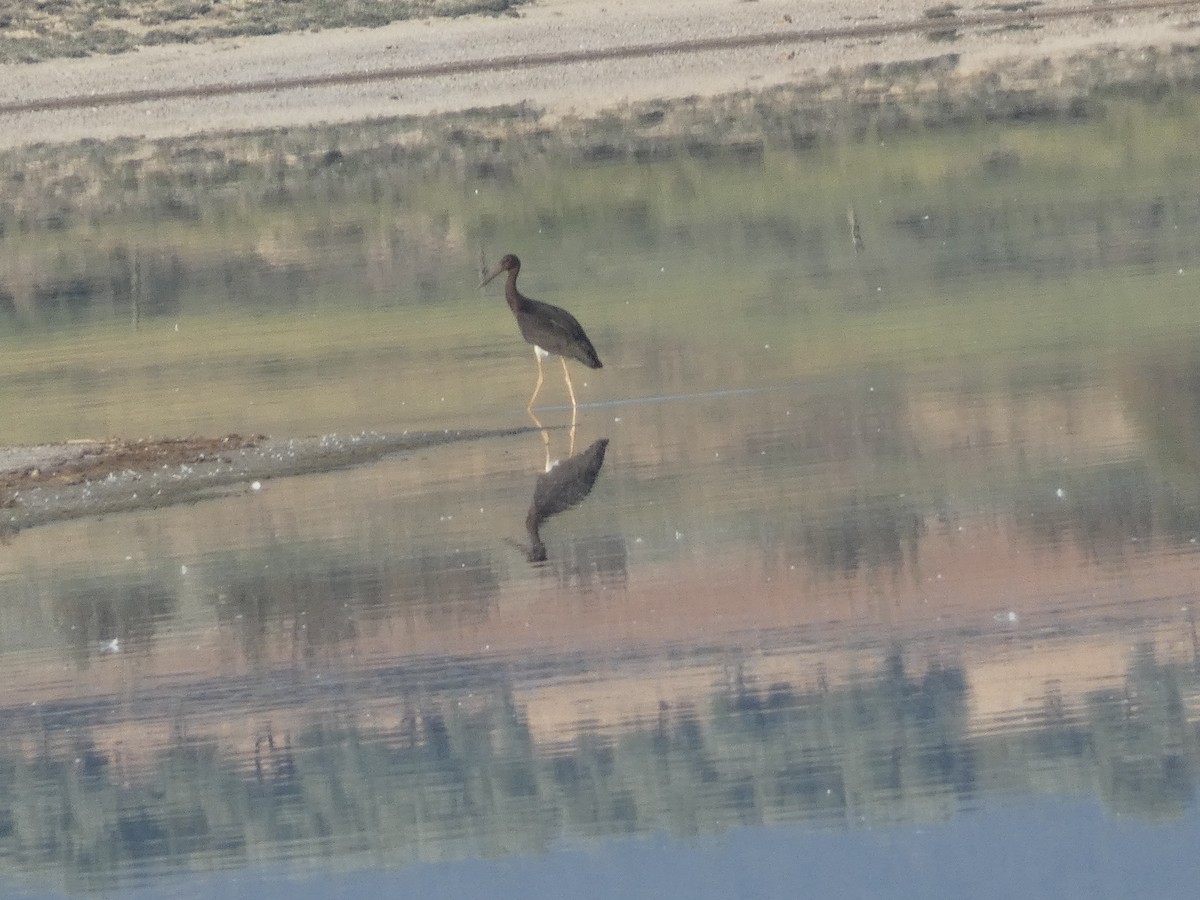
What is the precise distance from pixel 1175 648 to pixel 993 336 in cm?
901

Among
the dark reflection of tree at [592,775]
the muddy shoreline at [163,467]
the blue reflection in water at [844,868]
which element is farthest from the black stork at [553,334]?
the blue reflection in water at [844,868]

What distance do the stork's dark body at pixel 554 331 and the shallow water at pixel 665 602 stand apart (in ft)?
1.34

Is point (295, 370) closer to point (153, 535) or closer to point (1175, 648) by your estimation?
point (153, 535)

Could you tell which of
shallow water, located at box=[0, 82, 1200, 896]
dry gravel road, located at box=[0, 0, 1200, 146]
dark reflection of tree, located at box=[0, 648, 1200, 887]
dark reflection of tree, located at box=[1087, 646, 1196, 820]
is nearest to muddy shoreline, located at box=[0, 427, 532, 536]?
shallow water, located at box=[0, 82, 1200, 896]

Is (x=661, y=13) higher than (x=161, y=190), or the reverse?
(x=661, y=13)

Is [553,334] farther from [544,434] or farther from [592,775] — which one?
[592,775]

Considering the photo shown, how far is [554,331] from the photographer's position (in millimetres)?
18125

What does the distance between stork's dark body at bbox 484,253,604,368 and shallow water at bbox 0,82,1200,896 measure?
0.41 meters

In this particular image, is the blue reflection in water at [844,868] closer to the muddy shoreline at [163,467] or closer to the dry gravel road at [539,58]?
the muddy shoreline at [163,467]

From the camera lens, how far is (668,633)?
11.5m

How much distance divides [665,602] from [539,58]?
34051mm

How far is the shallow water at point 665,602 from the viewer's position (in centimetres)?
883

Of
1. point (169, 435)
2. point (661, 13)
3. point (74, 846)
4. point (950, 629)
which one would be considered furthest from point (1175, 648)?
point (661, 13)

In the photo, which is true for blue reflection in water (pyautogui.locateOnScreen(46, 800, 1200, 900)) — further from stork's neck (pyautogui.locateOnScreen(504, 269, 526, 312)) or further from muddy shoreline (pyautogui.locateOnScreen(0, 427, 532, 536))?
stork's neck (pyautogui.locateOnScreen(504, 269, 526, 312))
